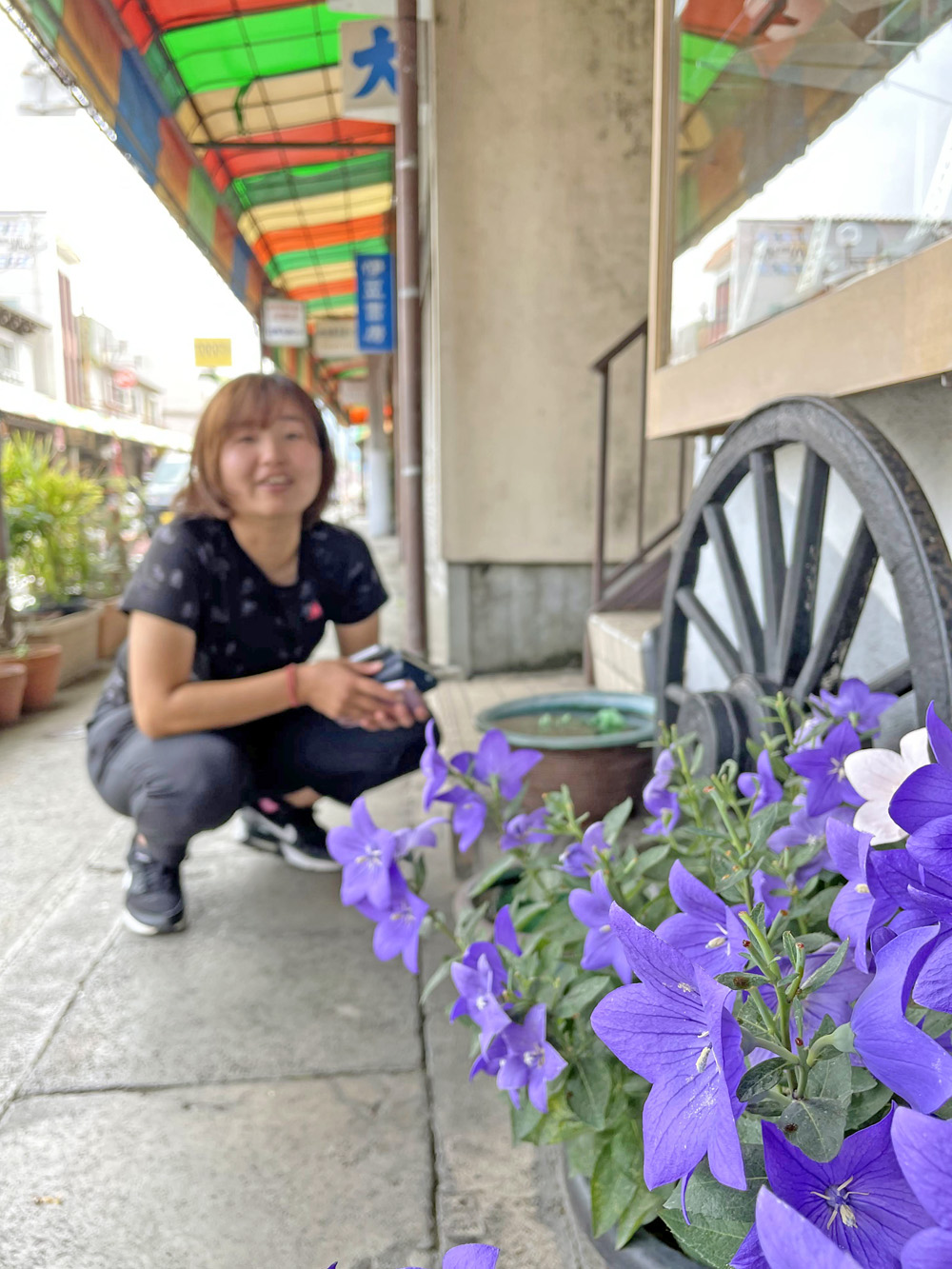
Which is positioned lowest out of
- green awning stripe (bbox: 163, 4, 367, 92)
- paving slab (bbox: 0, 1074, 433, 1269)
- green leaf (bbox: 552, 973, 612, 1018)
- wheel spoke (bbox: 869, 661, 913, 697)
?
paving slab (bbox: 0, 1074, 433, 1269)

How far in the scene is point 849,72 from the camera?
1.24 meters

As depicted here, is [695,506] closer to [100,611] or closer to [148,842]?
[148,842]

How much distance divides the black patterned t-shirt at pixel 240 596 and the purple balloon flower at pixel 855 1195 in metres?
1.71

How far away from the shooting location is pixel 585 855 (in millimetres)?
937

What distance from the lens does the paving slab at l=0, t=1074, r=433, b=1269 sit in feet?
3.69

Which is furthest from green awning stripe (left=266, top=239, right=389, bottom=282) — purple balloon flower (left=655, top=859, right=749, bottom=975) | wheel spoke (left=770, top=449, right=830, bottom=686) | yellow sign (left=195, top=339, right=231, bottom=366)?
purple balloon flower (left=655, top=859, right=749, bottom=975)

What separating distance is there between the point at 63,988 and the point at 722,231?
6.23 ft

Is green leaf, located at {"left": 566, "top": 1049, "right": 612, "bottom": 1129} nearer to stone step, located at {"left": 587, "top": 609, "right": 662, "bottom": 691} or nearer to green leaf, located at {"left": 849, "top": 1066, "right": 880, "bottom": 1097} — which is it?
green leaf, located at {"left": 849, "top": 1066, "right": 880, "bottom": 1097}

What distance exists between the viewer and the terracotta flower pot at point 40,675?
410 centimetres

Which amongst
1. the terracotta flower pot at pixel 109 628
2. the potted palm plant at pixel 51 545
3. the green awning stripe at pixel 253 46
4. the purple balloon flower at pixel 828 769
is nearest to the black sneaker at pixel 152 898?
the purple balloon flower at pixel 828 769

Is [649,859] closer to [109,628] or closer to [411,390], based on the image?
[411,390]

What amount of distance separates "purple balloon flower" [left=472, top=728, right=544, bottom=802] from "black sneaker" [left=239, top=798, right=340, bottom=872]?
129 centimetres

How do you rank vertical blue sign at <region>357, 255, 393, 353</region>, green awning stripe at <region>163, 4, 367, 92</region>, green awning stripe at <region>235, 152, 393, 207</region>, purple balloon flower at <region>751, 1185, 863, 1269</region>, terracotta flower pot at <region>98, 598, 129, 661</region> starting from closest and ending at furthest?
purple balloon flower at <region>751, 1185, 863, 1269</region>
green awning stripe at <region>163, 4, 367, 92</region>
terracotta flower pot at <region>98, 598, 129, 661</region>
green awning stripe at <region>235, 152, 393, 207</region>
vertical blue sign at <region>357, 255, 393, 353</region>

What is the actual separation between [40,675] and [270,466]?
8.94ft
